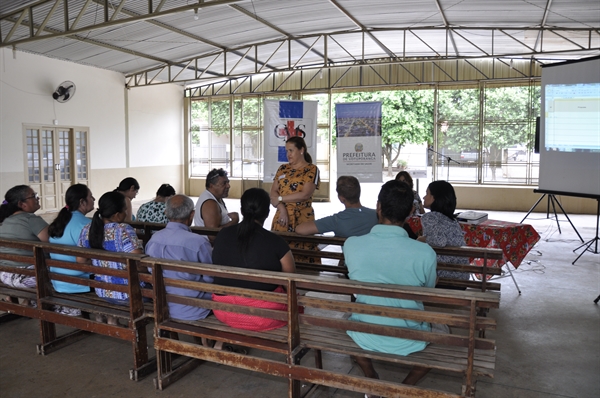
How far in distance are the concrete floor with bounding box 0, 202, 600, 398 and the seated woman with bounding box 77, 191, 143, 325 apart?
46 cm

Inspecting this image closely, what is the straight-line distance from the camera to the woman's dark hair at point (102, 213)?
2.93 m

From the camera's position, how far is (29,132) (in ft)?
34.1

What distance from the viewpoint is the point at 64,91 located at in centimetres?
1085

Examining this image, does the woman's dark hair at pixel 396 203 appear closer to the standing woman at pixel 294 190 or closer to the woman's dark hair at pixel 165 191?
the standing woman at pixel 294 190

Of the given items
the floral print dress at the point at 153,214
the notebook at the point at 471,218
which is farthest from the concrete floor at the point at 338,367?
the floral print dress at the point at 153,214

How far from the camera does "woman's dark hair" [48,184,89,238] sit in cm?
317

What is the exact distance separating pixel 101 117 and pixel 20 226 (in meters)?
9.65

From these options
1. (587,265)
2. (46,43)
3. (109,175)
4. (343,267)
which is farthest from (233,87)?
(343,267)

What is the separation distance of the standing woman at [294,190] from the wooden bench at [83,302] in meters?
1.28

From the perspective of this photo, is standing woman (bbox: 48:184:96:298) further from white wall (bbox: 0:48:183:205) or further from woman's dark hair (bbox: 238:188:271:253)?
white wall (bbox: 0:48:183:205)

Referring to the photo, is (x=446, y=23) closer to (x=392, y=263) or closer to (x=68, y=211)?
(x=68, y=211)

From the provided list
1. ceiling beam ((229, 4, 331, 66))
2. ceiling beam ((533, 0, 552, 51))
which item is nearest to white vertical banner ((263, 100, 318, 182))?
ceiling beam ((229, 4, 331, 66))

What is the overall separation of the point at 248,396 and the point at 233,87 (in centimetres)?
1338

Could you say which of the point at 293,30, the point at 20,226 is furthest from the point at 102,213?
the point at 293,30
